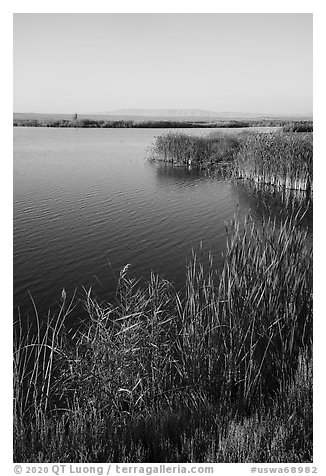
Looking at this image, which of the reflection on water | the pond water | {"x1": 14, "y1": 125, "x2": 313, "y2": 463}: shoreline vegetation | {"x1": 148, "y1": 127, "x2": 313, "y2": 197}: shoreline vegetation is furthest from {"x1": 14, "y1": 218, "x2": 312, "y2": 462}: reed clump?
{"x1": 148, "y1": 127, "x2": 313, "y2": 197}: shoreline vegetation

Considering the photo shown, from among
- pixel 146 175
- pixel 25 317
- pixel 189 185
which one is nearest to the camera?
pixel 25 317

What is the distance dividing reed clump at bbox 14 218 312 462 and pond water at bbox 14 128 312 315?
2.08 m

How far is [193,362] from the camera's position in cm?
372

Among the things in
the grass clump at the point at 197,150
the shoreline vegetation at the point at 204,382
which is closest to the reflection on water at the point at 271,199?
the grass clump at the point at 197,150

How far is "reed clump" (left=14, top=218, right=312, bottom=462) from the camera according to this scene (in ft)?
10.1

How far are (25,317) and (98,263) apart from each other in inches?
84.8

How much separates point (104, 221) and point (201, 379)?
705cm

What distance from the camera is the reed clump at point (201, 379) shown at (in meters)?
3.09

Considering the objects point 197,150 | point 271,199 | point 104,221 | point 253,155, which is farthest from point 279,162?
point 197,150

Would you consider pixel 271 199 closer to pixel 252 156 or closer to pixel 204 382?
pixel 252 156

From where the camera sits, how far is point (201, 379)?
371 cm

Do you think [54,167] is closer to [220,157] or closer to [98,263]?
[220,157]

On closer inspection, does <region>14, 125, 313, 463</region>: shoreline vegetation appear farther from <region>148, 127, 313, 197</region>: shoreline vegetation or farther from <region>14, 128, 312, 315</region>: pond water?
<region>148, 127, 313, 197</region>: shoreline vegetation
